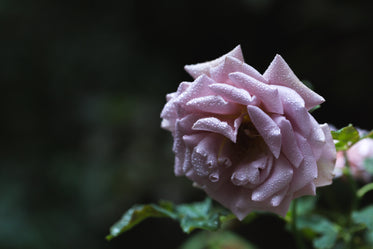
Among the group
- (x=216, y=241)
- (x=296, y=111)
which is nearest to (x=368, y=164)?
(x=296, y=111)

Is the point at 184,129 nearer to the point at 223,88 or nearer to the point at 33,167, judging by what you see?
Result: the point at 223,88

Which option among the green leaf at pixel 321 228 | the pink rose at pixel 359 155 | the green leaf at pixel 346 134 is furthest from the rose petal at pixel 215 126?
the pink rose at pixel 359 155

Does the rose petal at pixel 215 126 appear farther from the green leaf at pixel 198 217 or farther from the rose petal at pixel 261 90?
the green leaf at pixel 198 217

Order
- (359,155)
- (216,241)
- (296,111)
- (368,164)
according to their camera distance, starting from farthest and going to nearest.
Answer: (216,241) → (359,155) → (368,164) → (296,111)

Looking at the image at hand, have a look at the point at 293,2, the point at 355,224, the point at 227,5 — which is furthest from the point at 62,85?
the point at 355,224

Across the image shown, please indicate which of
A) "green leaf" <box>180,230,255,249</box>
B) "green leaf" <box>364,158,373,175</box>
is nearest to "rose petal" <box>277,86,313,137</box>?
"green leaf" <box>364,158,373,175</box>

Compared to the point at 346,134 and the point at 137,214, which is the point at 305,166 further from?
the point at 137,214

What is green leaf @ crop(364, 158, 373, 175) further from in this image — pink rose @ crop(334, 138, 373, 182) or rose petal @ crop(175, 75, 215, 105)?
rose petal @ crop(175, 75, 215, 105)
